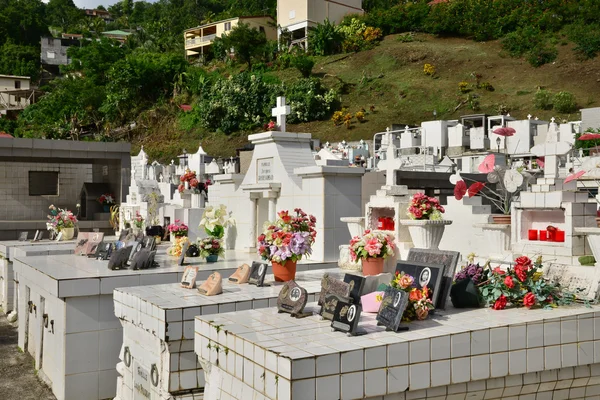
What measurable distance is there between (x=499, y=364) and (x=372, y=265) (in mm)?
3036

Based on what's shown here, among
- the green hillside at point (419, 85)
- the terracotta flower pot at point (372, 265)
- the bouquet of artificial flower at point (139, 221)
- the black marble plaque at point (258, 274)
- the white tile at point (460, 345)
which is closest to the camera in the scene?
the white tile at point (460, 345)

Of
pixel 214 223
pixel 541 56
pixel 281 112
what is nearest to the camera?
pixel 214 223

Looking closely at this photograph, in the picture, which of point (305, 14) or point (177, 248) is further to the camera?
point (305, 14)

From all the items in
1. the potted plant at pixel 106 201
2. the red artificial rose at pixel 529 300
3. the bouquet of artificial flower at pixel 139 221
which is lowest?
the bouquet of artificial flower at pixel 139 221

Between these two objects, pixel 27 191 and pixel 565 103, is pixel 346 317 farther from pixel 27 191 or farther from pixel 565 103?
pixel 565 103

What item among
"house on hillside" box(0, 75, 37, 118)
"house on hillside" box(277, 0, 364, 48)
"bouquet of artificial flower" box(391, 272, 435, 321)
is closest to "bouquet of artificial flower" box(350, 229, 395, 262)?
"bouquet of artificial flower" box(391, 272, 435, 321)

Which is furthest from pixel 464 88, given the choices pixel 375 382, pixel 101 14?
pixel 101 14

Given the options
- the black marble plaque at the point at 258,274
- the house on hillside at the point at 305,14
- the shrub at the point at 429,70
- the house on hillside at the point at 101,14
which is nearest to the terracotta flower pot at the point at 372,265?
the black marble plaque at the point at 258,274

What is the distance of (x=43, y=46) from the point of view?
76.1 meters

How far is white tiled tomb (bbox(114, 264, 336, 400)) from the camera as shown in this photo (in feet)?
19.7

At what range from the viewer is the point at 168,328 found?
591cm

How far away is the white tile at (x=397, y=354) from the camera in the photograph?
4273 mm

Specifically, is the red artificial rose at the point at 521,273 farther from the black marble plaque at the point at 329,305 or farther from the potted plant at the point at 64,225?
the potted plant at the point at 64,225

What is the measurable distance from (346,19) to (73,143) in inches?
2098
